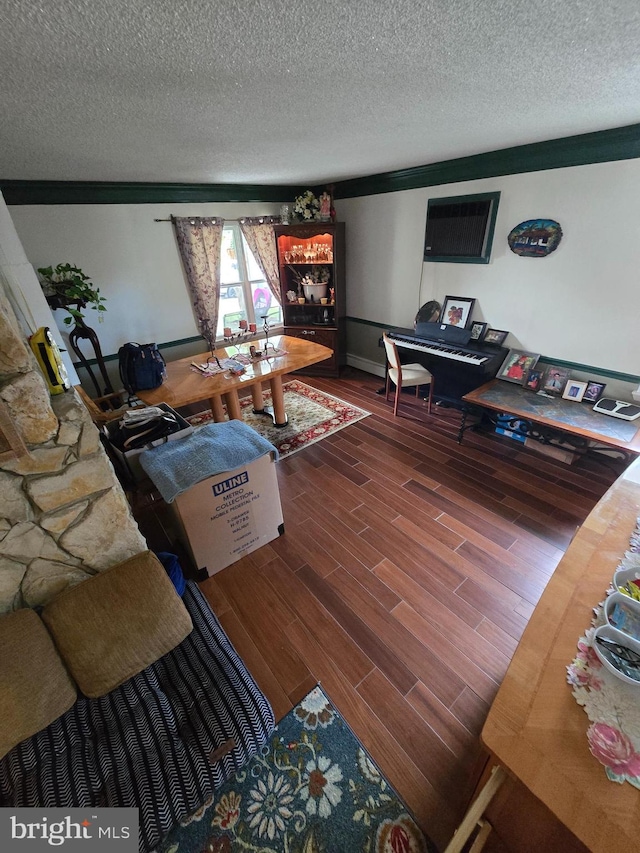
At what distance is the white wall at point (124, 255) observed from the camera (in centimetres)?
329

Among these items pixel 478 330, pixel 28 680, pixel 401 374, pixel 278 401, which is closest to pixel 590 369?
pixel 478 330

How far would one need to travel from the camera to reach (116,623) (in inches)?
52.1

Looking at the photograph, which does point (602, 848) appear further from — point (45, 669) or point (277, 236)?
point (277, 236)

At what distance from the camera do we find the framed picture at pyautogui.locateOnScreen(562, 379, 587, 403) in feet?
9.35

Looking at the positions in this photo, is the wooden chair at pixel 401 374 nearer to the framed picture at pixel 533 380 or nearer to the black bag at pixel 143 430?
the framed picture at pixel 533 380

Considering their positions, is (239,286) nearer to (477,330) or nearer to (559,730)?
(477,330)

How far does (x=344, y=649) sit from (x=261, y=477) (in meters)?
1.00

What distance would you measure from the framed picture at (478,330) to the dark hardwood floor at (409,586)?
3.40 feet

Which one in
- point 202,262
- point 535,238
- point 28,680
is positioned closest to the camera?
point 28,680

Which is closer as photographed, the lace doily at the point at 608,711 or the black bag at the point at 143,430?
the lace doily at the point at 608,711

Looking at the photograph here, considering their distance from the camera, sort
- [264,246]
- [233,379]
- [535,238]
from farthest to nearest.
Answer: [264,246], [233,379], [535,238]

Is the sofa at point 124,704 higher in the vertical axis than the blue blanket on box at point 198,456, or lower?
lower

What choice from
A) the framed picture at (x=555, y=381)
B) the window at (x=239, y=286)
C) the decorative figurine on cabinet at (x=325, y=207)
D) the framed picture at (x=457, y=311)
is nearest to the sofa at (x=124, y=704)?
the framed picture at (x=555, y=381)

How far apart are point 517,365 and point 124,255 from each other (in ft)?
13.6
